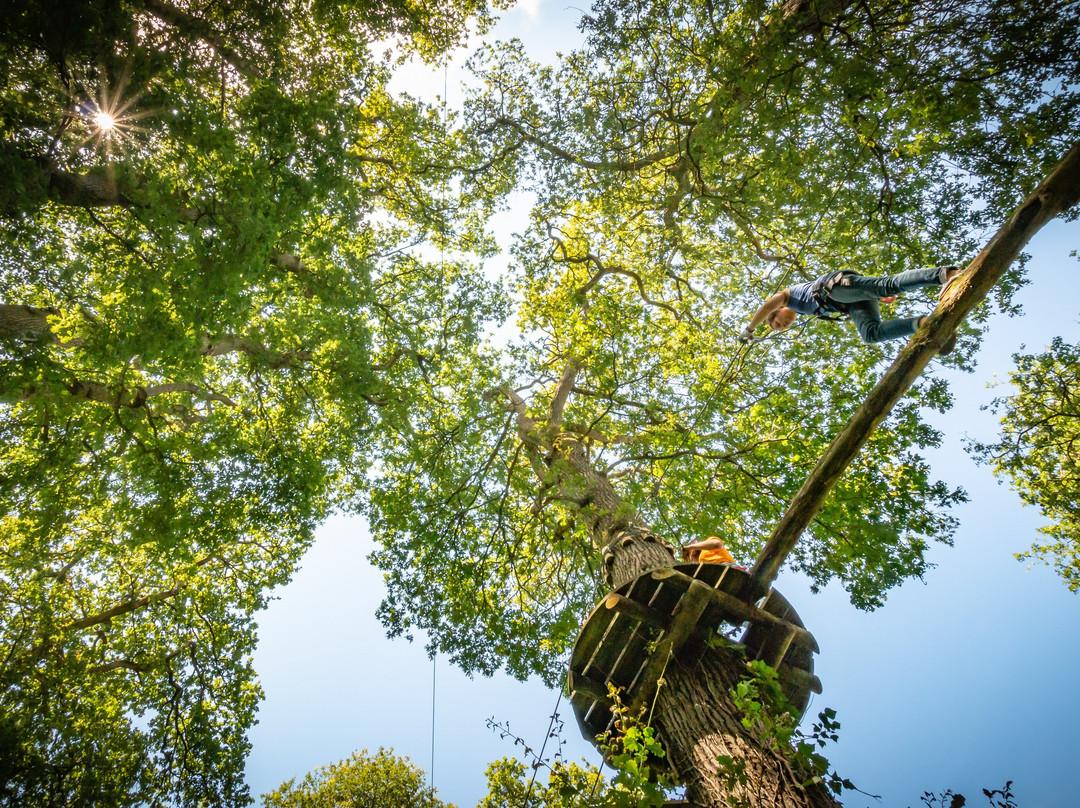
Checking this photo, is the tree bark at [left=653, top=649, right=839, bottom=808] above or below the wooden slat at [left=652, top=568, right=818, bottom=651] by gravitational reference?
below

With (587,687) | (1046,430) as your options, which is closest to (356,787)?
(587,687)

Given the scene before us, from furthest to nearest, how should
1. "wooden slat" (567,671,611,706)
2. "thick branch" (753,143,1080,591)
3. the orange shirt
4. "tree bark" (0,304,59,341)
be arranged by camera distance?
1. "tree bark" (0,304,59,341)
2. the orange shirt
3. "wooden slat" (567,671,611,706)
4. "thick branch" (753,143,1080,591)

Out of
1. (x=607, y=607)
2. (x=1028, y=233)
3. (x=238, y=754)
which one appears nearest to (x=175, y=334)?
(x=607, y=607)

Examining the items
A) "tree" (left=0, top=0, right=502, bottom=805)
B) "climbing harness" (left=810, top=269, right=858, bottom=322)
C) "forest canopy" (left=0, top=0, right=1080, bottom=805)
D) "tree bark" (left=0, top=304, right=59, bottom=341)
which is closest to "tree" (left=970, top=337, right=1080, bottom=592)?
"forest canopy" (left=0, top=0, right=1080, bottom=805)

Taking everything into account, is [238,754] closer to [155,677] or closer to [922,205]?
[155,677]

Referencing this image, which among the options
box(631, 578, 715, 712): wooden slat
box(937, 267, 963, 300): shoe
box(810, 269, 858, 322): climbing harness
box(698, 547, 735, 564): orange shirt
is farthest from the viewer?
box(698, 547, 735, 564): orange shirt

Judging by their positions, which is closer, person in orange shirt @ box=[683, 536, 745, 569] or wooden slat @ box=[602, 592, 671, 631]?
wooden slat @ box=[602, 592, 671, 631]

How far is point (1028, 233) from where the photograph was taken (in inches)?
110

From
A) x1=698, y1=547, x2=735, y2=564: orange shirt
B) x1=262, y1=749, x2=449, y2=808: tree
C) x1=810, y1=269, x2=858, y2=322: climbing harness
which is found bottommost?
x1=262, y1=749, x2=449, y2=808: tree

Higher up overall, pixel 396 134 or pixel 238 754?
pixel 396 134

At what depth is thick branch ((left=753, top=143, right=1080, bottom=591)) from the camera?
9.11 feet

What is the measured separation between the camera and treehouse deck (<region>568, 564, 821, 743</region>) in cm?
354

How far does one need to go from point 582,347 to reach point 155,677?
9.98 m

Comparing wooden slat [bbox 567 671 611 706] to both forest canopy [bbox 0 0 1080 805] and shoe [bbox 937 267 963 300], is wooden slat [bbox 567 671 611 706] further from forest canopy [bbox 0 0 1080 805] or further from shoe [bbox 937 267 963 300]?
shoe [bbox 937 267 963 300]
